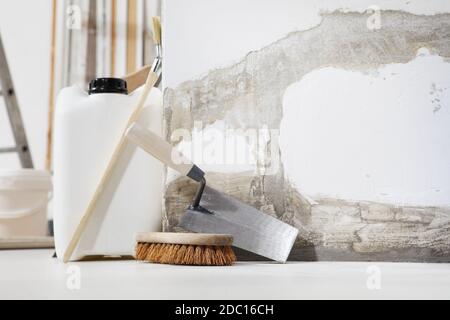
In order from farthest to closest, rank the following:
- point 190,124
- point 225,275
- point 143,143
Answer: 1. point 190,124
2. point 143,143
3. point 225,275

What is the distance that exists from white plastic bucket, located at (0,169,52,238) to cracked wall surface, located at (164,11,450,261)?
55 cm

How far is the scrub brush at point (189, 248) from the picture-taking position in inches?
30.3

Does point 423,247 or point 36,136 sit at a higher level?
point 36,136

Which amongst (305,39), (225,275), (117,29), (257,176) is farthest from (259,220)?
(117,29)

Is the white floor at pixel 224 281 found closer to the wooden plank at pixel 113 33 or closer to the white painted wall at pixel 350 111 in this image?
the white painted wall at pixel 350 111

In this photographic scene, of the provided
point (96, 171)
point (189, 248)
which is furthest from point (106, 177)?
point (189, 248)

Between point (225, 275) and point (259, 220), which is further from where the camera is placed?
point (259, 220)

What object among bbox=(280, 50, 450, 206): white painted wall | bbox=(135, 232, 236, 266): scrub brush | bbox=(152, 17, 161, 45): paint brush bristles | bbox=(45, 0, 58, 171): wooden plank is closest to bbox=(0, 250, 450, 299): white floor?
bbox=(135, 232, 236, 266): scrub brush

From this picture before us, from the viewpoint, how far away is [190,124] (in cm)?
93

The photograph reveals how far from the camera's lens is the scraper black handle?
0.83 meters

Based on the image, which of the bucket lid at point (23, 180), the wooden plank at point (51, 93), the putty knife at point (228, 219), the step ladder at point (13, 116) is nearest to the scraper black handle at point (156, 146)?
the putty knife at point (228, 219)

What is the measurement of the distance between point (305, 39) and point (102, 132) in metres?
0.37

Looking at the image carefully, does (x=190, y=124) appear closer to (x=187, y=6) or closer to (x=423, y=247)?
(x=187, y=6)

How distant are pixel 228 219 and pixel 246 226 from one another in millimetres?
29
